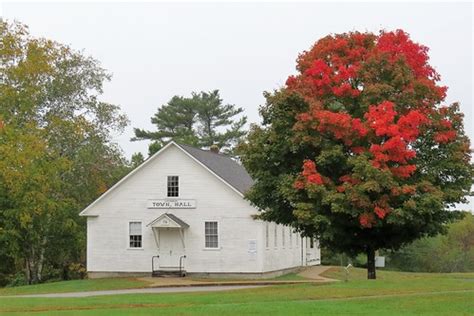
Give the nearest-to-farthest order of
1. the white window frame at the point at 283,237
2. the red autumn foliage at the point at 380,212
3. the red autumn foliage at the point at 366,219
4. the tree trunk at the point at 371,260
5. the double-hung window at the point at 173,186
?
1. the red autumn foliage at the point at 380,212
2. the red autumn foliage at the point at 366,219
3. the tree trunk at the point at 371,260
4. the double-hung window at the point at 173,186
5. the white window frame at the point at 283,237

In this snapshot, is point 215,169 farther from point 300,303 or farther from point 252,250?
point 300,303

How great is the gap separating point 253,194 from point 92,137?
57.4 ft

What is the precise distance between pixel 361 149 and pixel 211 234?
1407cm

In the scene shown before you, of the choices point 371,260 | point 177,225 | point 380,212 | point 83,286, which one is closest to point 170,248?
point 177,225

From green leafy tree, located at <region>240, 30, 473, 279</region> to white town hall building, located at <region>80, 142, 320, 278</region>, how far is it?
30.2ft

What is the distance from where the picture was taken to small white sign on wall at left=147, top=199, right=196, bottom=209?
37550 mm

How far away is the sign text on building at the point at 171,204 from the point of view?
3753 cm

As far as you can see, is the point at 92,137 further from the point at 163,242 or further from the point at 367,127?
the point at 367,127

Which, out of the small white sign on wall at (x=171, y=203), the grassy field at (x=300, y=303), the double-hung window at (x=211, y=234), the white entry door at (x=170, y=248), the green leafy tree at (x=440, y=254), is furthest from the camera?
the green leafy tree at (x=440, y=254)

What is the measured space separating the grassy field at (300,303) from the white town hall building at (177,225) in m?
13.4

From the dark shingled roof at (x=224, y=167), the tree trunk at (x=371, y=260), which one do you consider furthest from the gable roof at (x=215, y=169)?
the tree trunk at (x=371, y=260)

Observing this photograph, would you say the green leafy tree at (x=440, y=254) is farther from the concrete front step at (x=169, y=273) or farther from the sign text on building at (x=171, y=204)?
the concrete front step at (x=169, y=273)

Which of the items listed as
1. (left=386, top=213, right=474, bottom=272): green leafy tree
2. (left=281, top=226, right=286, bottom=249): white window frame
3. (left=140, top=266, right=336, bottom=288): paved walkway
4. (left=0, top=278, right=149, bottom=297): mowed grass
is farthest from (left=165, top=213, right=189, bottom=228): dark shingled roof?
(left=386, top=213, right=474, bottom=272): green leafy tree

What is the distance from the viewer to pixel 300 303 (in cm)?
1855
